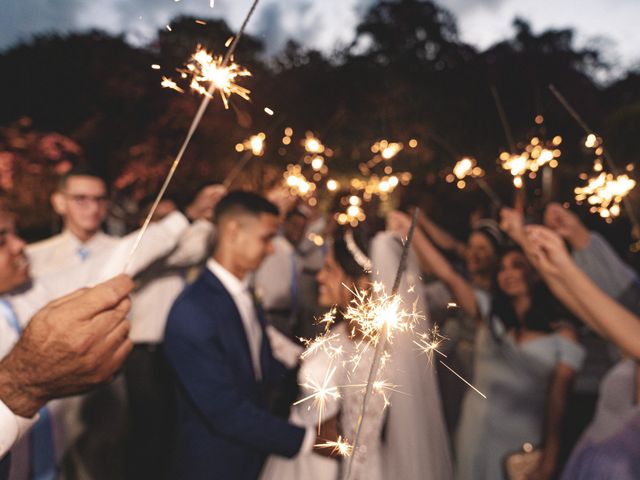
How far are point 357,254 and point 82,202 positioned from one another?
2.66m

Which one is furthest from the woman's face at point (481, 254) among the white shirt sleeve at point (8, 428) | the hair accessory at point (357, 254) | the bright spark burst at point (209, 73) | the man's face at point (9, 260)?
the white shirt sleeve at point (8, 428)

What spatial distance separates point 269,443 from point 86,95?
517 inches

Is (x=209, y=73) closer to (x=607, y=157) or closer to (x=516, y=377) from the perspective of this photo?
(x=607, y=157)

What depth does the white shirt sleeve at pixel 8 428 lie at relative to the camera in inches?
45.7

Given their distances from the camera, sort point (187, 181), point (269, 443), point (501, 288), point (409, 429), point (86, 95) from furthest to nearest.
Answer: point (187, 181) < point (86, 95) < point (501, 288) < point (269, 443) < point (409, 429)

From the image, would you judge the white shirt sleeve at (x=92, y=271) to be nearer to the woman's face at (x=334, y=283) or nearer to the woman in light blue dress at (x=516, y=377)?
the woman's face at (x=334, y=283)

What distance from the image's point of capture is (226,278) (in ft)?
9.04

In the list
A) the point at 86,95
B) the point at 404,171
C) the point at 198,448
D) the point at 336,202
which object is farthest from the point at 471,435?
the point at 86,95

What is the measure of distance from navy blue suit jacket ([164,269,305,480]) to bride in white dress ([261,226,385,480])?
140 mm

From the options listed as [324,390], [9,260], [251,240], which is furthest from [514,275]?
Result: [9,260]

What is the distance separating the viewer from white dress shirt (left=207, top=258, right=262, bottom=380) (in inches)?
107

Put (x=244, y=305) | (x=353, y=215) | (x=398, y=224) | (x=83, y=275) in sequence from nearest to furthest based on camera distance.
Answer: (x=83, y=275) < (x=244, y=305) < (x=398, y=224) < (x=353, y=215)

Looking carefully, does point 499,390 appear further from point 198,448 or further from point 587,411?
point 198,448

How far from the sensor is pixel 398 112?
498 inches
